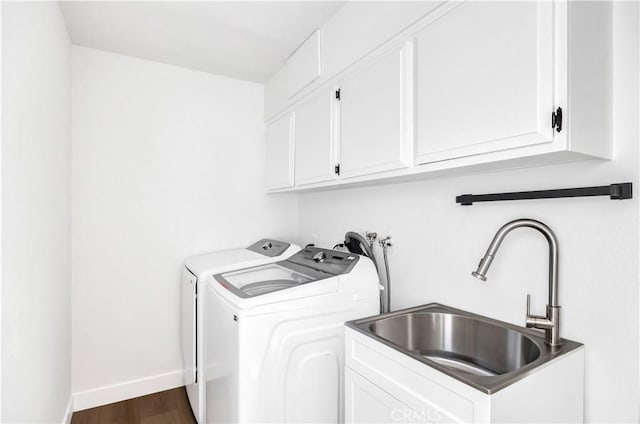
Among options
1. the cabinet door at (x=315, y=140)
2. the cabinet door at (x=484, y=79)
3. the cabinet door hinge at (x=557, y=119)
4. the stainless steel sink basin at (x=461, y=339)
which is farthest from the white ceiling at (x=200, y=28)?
the stainless steel sink basin at (x=461, y=339)

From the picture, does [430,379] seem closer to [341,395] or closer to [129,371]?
[341,395]

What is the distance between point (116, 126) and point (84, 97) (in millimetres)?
258

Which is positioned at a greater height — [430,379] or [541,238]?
[541,238]

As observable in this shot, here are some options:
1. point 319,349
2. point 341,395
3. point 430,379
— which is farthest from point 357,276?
point 430,379

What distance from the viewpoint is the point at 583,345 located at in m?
1.15

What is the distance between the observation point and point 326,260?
207cm

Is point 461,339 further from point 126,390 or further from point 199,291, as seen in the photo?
point 126,390

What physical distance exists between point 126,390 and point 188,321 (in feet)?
2.56

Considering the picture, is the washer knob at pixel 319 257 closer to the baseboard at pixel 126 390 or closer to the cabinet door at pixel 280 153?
the cabinet door at pixel 280 153

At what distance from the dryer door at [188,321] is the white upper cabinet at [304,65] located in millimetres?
1417

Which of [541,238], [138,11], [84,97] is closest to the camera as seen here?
[541,238]

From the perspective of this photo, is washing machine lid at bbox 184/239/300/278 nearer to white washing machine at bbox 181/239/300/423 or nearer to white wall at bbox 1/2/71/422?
white washing machine at bbox 181/239/300/423

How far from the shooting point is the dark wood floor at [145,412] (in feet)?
7.21

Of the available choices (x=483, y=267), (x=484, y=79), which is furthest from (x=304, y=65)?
(x=483, y=267)
